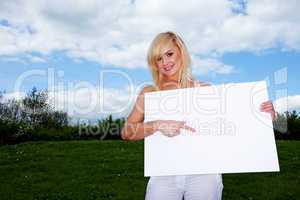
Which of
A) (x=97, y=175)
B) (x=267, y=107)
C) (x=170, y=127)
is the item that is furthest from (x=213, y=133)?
(x=97, y=175)

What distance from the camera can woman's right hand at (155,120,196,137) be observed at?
3.03m

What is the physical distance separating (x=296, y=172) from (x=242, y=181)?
5.55 ft

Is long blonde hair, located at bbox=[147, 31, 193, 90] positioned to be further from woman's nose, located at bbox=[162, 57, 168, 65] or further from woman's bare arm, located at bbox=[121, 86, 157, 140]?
woman's bare arm, located at bbox=[121, 86, 157, 140]

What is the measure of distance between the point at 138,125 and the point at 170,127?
0.87ft

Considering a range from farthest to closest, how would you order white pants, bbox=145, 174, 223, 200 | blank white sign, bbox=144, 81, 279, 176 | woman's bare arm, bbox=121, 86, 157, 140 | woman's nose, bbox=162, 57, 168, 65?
woman's nose, bbox=162, 57, 168, 65 < woman's bare arm, bbox=121, 86, 157, 140 < blank white sign, bbox=144, 81, 279, 176 < white pants, bbox=145, 174, 223, 200

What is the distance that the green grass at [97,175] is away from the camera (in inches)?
321

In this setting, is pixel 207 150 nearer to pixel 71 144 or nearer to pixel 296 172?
pixel 296 172

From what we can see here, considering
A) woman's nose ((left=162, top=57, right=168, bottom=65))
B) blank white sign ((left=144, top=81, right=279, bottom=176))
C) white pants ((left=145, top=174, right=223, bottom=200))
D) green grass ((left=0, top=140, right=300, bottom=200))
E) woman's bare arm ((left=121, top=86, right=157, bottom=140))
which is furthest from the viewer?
green grass ((left=0, top=140, right=300, bottom=200))

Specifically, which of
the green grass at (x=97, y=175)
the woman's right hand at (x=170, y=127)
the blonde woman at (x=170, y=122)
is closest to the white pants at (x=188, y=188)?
the blonde woman at (x=170, y=122)

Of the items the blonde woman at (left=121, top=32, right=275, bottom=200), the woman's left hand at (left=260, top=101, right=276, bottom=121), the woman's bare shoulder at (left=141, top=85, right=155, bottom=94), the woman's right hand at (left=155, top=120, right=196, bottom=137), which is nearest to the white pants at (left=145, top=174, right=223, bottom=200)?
the blonde woman at (left=121, top=32, right=275, bottom=200)

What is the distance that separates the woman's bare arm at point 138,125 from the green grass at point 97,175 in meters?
4.87

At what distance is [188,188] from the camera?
9.40ft

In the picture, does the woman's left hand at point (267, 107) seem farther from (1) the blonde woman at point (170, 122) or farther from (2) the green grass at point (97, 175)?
(2) the green grass at point (97, 175)

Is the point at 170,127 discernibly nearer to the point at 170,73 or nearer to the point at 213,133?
the point at 213,133
